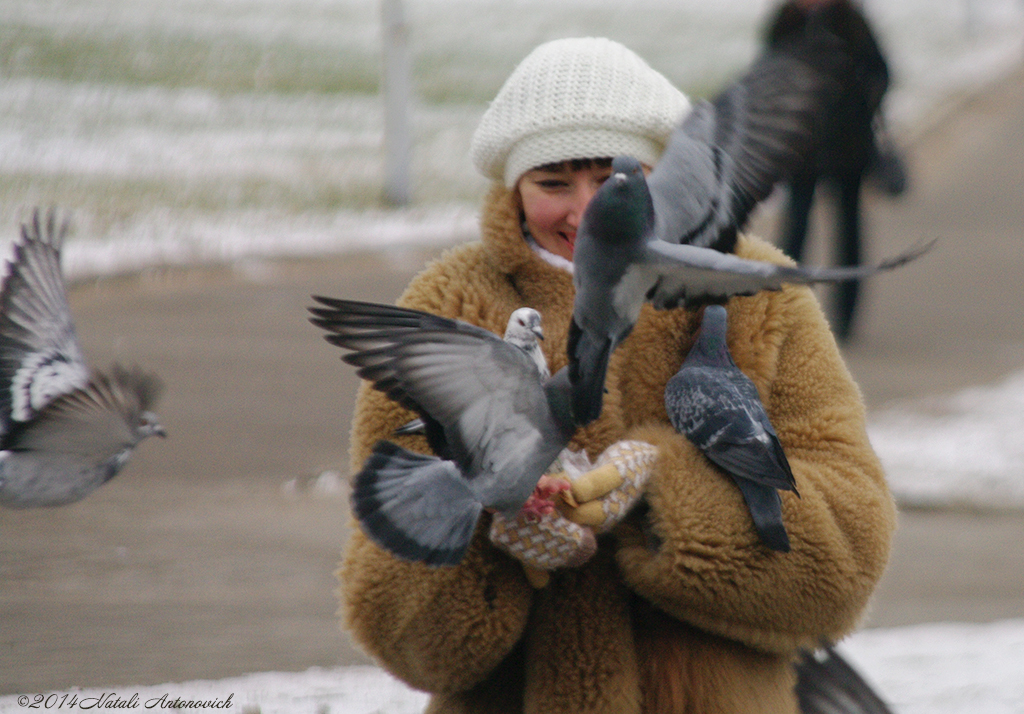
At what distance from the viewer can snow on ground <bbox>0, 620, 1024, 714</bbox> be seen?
3.32 meters

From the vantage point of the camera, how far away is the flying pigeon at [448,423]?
186 centimetres

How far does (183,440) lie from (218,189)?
5.33 metres

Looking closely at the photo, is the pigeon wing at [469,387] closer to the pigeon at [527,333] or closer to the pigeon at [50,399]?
the pigeon at [527,333]

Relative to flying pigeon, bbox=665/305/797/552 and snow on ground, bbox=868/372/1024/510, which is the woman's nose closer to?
flying pigeon, bbox=665/305/797/552

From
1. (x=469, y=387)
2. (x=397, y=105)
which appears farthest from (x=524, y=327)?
(x=397, y=105)

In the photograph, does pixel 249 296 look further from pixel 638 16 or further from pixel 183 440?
pixel 638 16

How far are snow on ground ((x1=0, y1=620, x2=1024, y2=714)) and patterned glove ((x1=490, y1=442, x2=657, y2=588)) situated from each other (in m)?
1.36

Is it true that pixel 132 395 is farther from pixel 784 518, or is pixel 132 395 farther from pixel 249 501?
pixel 249 501

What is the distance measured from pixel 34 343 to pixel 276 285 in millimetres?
5545

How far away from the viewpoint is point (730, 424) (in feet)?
7.06

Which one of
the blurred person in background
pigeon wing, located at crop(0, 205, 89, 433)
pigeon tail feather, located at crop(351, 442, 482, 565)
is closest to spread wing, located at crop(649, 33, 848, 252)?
pigeon tail feather, located at crop(351, 442, 482, 565)

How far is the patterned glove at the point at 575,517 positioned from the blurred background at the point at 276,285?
180 centimetres

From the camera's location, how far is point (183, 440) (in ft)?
18.9

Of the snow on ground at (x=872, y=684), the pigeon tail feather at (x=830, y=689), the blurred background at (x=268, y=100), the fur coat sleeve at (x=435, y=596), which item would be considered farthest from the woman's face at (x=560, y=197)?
the blurred background at (x=268, y=100)
